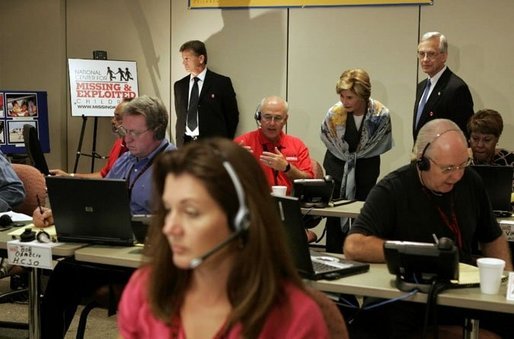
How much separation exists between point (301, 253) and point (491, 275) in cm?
62

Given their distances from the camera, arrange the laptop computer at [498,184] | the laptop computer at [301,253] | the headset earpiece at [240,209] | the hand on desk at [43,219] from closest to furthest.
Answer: the headset earpiece at [240,209] < the laptop computer at [301,253] < the hand on desk at [43,219] < the laptop computer at [498,184]

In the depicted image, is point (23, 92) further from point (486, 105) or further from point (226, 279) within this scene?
point (226, 279)

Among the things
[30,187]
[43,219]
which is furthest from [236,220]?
[30,187]

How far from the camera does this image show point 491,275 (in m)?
2.31

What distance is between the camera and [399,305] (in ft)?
8.59

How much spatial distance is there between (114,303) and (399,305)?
1.30m

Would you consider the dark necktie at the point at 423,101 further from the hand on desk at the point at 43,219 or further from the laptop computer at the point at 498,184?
the hand on desk at the point at 43,219

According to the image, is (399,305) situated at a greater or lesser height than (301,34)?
lesser

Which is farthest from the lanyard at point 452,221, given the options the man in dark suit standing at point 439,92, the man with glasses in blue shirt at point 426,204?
the man in dark suit standing at point 439,92

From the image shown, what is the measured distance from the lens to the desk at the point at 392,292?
7.33 ft

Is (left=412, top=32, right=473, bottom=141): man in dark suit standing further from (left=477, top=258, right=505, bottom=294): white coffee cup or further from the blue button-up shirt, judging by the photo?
(left=477, top=258, right=505, bottom=294): white coffee cup

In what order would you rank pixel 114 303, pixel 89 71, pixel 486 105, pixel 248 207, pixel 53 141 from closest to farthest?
1. pixel 248 207
2. pixel 114 303
3. pixel 486 105
4. pixel 89 71
5. pixel 53 141

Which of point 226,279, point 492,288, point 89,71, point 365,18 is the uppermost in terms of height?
point 365,18

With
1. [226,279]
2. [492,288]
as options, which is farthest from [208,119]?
[226,279]
